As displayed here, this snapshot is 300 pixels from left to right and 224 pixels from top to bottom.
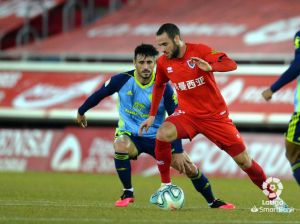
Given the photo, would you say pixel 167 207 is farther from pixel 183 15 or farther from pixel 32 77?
pixel 183 15

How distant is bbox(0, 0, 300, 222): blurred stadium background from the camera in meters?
22.7

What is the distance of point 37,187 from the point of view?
50.9ft

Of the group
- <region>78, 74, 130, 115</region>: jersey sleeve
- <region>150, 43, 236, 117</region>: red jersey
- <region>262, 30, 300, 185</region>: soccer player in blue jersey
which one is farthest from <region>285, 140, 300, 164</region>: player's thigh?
<region>78, 74, 130, 115</region>: jersey sleeve

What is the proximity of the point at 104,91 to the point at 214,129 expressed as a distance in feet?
6.07

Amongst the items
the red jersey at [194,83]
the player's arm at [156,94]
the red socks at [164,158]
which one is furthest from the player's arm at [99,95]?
the red socks at [164,158]

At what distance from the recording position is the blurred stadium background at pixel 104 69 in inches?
895

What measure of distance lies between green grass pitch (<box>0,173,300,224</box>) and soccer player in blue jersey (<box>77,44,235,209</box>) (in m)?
0.54

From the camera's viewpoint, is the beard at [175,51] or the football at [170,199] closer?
the football at [170,199]

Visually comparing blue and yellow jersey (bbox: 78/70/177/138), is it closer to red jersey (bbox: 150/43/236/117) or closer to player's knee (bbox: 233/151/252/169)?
red jersey (bbox: 150/43/236/117)

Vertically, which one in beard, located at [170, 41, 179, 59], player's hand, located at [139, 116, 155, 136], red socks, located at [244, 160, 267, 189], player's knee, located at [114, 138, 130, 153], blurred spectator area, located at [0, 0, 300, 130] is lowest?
red socks, located at [244, 160, 267, 189]

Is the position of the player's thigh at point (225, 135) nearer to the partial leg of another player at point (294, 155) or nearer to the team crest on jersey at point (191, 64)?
the team crest on jersey at point (191, 64)

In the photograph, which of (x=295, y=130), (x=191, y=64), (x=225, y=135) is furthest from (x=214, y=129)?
(x=295, y=130)

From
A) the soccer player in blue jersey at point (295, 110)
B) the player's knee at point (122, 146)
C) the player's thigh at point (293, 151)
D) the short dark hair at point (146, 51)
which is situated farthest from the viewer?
the player's knee at point (122, 146)

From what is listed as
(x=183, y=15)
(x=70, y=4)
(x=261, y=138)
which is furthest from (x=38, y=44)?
(x=261, y=138)
